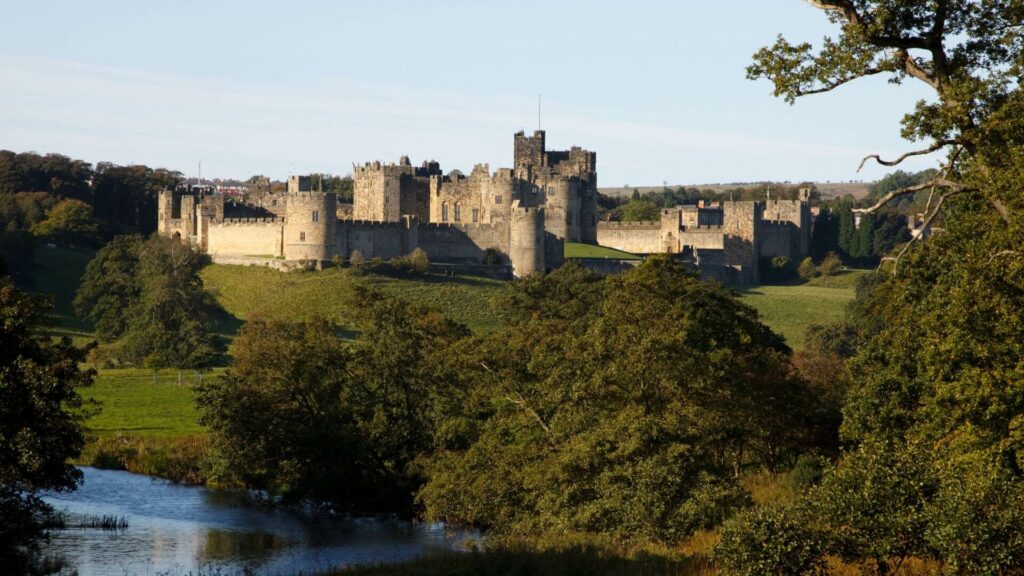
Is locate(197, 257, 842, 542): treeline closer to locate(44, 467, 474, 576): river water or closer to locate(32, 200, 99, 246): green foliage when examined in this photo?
locate(44, 467, 474, 576): river water

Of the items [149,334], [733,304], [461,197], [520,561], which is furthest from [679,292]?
[461,197]

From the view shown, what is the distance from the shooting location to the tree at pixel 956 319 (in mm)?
16875

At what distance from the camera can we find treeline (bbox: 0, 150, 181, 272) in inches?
3206

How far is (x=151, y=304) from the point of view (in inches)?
2313

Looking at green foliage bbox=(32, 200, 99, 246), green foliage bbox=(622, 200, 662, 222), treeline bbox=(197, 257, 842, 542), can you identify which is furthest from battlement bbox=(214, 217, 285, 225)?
treeline bbox=(197, 257, 842, 542)

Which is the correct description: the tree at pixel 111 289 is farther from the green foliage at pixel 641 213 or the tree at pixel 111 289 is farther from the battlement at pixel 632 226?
the green foliage at pixel 641 213

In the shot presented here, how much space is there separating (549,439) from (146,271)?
39.0m

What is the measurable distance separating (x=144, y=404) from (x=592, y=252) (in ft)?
138

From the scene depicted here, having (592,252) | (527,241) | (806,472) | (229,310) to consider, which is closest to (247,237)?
(229,310)

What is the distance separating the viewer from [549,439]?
2902 centimetres

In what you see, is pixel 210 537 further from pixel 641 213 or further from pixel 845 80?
pixel 641 213

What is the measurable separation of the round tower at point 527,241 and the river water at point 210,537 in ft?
141

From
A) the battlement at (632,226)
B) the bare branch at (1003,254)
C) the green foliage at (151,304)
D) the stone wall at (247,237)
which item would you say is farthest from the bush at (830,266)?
the bare branch at (1003,254)

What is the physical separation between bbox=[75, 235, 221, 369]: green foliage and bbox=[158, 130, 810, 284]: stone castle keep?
543cm
